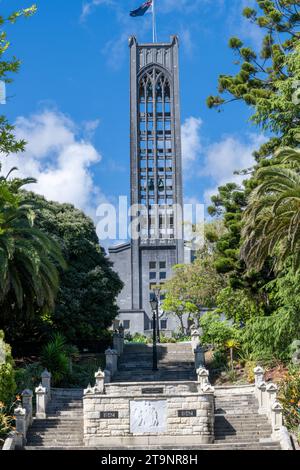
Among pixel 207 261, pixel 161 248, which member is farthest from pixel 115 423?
pixel 161 248

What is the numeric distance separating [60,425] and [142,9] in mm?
45056

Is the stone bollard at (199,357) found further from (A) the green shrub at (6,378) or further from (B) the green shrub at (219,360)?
(A) the green shrub at (6,378)

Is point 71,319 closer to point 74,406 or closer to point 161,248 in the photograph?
point 74,406

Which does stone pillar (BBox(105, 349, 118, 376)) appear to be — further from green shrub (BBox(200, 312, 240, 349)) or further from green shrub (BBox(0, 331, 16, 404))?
green shrub (BBox(0, 331, 16, 404))

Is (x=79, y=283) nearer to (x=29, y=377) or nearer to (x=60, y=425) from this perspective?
(x=29, y=377)

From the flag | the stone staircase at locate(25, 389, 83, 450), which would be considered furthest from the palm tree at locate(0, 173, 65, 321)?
the flag

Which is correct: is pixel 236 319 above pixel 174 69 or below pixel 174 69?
below

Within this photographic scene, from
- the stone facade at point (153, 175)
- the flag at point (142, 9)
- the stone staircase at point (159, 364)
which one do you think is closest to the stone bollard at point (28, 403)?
the stone staircase at point (159, 364)

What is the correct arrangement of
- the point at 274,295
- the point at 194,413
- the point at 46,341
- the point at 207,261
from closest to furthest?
the point at 194,413
the point at 274,295
the point at 46,341
the point at 207,261

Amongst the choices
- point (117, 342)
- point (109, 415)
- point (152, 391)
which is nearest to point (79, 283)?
point (117, 342)

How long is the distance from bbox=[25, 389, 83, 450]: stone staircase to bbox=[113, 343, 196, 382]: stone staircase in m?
5.03

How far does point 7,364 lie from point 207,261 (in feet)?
72.9

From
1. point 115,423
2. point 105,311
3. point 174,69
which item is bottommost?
point 115,423

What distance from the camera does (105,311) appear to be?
1404 inches
